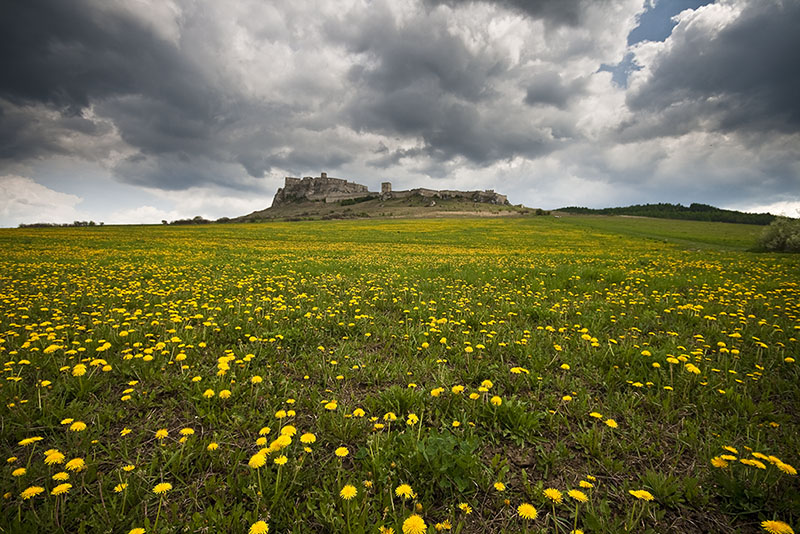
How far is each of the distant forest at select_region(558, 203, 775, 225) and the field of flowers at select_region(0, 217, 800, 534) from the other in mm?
128339

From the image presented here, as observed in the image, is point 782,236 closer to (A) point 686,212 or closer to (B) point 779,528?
(B) point 779,528

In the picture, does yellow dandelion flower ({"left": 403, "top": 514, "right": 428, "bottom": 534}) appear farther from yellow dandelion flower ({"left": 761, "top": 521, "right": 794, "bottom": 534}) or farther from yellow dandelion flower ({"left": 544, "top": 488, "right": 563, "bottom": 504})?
yellow dandelion flower ({"left": 761, "top": 521, "right": 794, "bottom": 534})

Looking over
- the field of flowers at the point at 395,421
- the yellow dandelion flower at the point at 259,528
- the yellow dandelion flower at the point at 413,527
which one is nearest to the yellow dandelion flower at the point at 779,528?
the field of flowers at the point at 395,421

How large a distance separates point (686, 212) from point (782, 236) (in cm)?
12627

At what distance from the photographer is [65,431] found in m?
3.23

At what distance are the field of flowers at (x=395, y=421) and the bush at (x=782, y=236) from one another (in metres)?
22.4

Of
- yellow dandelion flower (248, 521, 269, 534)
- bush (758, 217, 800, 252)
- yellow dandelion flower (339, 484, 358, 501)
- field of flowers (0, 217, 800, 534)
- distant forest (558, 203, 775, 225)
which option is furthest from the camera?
distant forest (558, 203, 775, 225)

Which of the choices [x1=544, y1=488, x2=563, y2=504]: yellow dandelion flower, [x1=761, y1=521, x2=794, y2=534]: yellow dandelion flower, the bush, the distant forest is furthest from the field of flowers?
the distant forest

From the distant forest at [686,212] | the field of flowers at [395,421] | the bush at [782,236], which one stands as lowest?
the field of flowers at [395,421]

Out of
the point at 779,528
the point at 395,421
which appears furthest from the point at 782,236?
the point at 395,421

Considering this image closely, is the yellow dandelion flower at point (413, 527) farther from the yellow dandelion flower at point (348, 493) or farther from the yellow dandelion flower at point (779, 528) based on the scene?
the yellow dandelion flower at point (779, 528)

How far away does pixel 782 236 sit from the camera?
22078 mm

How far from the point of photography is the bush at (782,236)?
20938 mm

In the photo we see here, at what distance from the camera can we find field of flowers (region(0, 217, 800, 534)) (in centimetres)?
243
